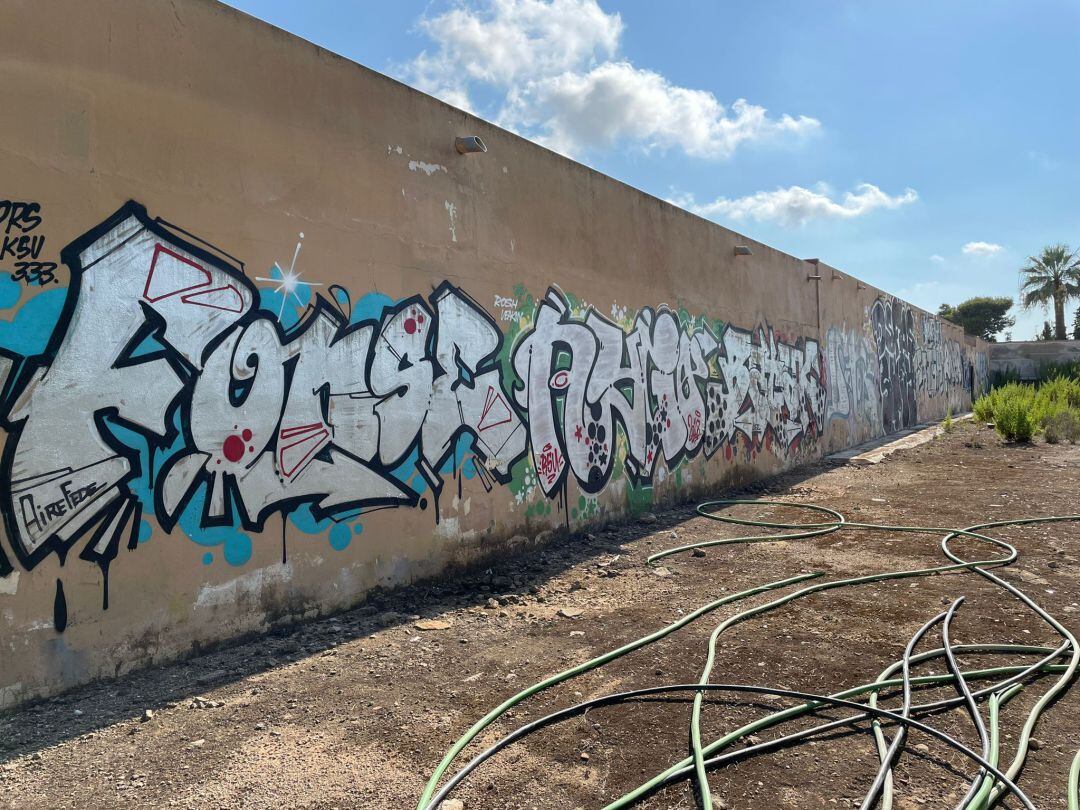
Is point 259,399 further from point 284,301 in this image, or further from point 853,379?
point 853,379

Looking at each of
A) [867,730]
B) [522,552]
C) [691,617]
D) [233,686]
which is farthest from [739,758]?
[522,552]

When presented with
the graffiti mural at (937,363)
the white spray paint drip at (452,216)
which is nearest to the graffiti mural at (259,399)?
the white spray paint drip at (452,216)

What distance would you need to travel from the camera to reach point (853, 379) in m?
14.5

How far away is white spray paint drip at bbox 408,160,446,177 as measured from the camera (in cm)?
518

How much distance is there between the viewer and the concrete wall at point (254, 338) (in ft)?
10.8

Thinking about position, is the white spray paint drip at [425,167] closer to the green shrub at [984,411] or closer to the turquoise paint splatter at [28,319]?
the turquoise paint splatter at [28,319]

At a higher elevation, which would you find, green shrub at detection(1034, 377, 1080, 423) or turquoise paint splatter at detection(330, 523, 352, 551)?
green shrub at detection(1034, 377, 1080, 423)

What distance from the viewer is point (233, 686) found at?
3445mm

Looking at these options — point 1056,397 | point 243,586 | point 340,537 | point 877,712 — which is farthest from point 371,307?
point 1056,397

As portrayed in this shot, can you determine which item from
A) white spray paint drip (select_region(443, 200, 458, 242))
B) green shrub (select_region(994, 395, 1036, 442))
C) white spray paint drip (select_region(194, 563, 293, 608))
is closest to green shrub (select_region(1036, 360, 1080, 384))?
green shrub (select_region(994, 395, 1036, 442))

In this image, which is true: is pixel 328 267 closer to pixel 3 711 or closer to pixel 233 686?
pixel 233 686

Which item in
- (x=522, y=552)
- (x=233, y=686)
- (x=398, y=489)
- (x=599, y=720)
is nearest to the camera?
(x=599, y=720)

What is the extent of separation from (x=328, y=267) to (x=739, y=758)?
141 inches

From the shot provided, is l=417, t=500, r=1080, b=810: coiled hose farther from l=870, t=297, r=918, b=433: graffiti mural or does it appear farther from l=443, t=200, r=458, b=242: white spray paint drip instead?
l=870, t=297, r=918, b=433: graffiti mural
